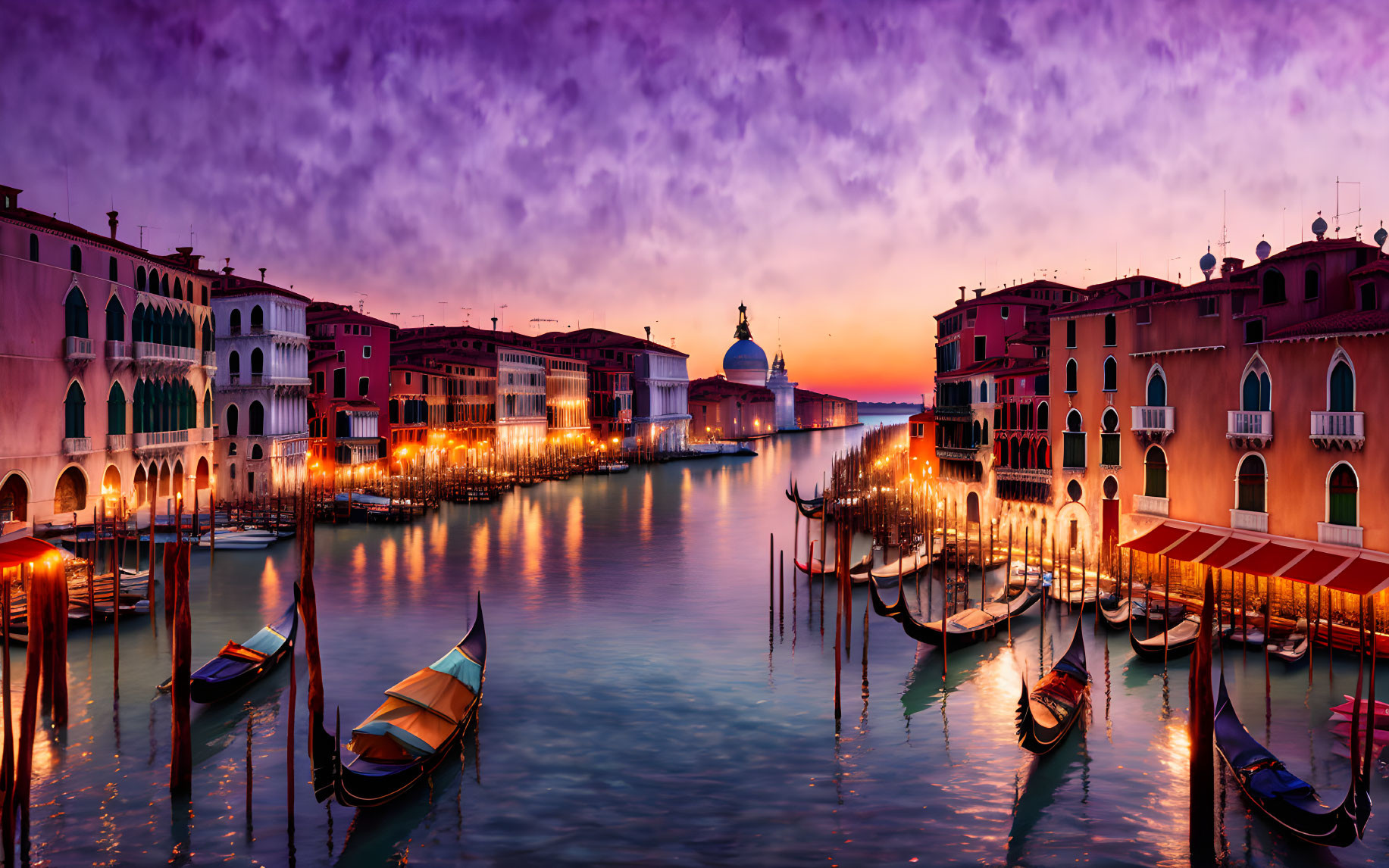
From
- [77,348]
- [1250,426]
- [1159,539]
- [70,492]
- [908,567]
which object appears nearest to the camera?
[1250,426]

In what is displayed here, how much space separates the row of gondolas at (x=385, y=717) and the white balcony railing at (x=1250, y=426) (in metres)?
13.2

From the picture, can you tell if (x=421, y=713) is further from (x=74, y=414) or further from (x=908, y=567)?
(x=74, y=414)

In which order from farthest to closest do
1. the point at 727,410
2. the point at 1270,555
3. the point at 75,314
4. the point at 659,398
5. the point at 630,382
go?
1. the point at 727,410
2. the point at 659,398
3. the point at 630,382
4. the point at 75,314
5. the point at 1270,555

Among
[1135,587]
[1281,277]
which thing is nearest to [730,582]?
[1135,587]

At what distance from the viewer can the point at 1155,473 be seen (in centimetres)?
1889

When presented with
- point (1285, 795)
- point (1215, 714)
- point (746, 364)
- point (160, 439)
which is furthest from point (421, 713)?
point (746, 364)

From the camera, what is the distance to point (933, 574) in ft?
77.2

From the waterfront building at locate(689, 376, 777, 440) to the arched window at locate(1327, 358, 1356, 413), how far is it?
65.5 m

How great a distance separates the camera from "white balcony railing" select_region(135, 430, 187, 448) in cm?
2431

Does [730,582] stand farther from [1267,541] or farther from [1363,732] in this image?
[1363,732]

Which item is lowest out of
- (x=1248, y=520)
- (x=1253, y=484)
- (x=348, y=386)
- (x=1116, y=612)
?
(x=1116, y=612)

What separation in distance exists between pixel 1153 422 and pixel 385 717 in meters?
14.9

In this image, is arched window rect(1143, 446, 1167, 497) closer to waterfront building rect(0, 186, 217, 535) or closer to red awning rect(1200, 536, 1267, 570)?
red awning rect(1200, 536, 1267, 570)

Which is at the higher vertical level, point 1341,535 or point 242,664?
point 1341,535
